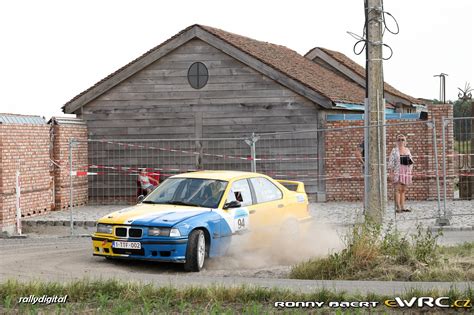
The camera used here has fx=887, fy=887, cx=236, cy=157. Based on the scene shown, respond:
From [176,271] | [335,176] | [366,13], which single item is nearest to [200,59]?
[335,176]

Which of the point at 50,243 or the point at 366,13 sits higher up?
the point at 366,13

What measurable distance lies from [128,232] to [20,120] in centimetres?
1032

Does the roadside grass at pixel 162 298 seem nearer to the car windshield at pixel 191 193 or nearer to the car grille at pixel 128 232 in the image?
the car grille at pixel 128 232

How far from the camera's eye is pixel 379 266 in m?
12.2

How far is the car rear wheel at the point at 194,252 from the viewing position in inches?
515

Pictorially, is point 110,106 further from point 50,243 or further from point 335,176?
point 50,243

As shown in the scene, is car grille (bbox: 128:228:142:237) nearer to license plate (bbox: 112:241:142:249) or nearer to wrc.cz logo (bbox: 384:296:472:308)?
license plate (bbox: 112:241:142:249)

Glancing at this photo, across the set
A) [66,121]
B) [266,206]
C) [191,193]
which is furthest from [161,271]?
[66,121]

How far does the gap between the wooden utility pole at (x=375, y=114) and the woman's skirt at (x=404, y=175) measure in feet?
12.0

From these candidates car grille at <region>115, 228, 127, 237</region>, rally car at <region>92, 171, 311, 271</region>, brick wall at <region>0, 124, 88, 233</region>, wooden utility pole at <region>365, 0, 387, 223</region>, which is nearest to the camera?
rally car at <region>92, 171, 311, 271</region>

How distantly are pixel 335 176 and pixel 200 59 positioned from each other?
17.8ft

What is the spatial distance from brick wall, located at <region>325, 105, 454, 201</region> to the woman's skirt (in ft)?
14.1

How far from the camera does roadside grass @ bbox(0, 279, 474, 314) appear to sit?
366 inches

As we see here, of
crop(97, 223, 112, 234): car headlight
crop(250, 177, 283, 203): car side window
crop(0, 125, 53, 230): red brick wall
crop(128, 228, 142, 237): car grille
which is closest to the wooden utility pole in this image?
crop(250, 177, 283, 203): car side window
